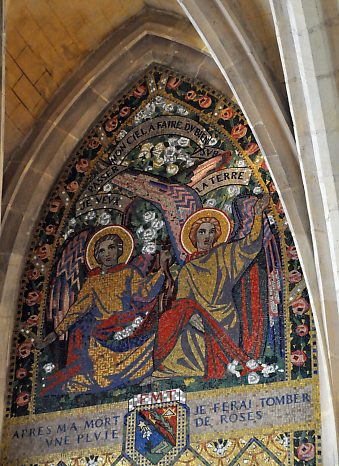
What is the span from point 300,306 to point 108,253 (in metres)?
1.97

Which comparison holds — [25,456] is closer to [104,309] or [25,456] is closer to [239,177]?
[104,309]

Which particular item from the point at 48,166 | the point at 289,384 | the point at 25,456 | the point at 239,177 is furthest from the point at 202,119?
the point at 25,456

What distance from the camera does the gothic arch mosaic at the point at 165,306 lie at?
392 inches

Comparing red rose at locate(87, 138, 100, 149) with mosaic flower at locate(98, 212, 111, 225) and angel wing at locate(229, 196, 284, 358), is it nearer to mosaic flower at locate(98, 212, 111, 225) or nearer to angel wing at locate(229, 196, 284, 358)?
mosaic flower at locate(98, 212, 111, 225)

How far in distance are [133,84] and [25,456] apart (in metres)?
3.46

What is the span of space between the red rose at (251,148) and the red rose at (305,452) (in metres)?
2.56

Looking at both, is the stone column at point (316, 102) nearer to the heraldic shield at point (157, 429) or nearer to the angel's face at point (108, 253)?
the heraldic shield at point (157, 429)

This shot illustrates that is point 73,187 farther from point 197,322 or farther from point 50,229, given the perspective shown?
point 197,322

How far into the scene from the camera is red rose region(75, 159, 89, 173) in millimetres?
11617

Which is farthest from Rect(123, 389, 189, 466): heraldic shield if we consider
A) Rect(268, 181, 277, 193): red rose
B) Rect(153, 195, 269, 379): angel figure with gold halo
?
Rect(268, 181, 277, 193): red rose

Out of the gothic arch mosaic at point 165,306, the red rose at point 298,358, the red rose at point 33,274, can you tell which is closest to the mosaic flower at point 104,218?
the gothic arch mosaic at point 165,306

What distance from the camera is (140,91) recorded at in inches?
455

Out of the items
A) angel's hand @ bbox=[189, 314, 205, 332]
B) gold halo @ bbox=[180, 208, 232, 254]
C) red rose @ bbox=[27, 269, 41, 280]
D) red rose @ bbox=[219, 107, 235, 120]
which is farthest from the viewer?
red rose @ bbox=[27, 269, 41, 280]

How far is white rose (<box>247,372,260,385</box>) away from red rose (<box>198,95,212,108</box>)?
248 centimetres
